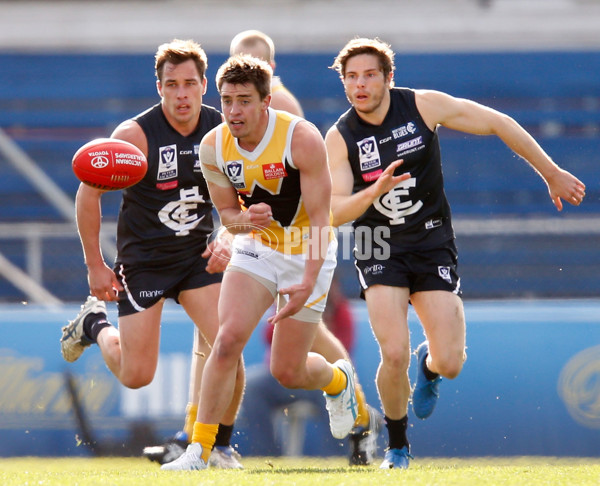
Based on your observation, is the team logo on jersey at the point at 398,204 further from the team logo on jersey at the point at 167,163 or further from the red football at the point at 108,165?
the red football at the point at 108,165

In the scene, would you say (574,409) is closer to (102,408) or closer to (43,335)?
(102,408)

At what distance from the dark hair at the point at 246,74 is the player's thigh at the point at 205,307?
1.44 metres

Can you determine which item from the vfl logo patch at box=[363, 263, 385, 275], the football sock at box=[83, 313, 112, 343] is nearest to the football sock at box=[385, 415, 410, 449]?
the vfl logo patch at box=[363, 263, 385, 275]

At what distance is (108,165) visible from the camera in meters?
5.52

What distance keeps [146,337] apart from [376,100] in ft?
6.62

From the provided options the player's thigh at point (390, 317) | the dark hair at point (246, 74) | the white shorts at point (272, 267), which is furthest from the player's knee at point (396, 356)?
the dark hair at point (246, 74)

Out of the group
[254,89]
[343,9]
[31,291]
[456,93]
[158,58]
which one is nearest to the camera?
[254,89]

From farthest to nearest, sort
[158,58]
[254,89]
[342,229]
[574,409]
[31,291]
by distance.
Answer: [31,291], [342,229], [574,409], [158,58], [254,89]

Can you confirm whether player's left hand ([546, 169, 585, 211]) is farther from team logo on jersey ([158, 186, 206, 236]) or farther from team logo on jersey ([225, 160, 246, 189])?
team logo on jersey ([158, 186, 206, 236])

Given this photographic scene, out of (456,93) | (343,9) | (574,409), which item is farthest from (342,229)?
(343,9)

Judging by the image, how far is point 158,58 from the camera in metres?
5.90

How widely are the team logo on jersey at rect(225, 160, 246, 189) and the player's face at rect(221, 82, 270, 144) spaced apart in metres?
0.16

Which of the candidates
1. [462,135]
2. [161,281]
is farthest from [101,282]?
[462,135]

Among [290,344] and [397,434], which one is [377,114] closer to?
[290,344]
